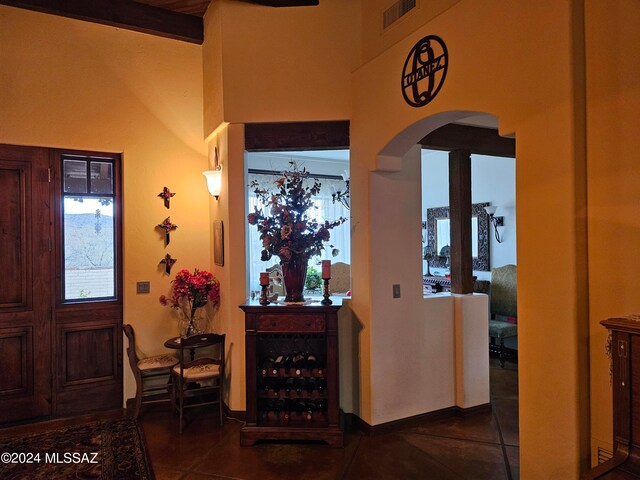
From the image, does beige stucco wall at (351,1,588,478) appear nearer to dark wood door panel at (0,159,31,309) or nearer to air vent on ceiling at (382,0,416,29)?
air vent on ceiling at (382,0,416,29)

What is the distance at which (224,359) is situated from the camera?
12.1ft

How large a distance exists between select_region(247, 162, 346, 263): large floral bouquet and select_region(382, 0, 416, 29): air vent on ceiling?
130 cm

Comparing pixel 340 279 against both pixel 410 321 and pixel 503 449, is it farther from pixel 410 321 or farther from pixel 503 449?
pixel 503 449

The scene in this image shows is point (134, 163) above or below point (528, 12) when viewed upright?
below

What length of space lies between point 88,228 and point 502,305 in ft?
16.0

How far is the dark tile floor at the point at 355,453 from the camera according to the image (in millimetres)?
2730

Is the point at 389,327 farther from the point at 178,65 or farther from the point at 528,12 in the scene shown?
the point at 178,65

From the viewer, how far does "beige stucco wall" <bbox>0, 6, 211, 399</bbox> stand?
3590mm

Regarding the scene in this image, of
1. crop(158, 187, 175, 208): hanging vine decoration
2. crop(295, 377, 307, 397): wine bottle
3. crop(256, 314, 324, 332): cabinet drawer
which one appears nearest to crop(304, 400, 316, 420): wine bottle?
crop(295, 377, 307, 397): wine bottle

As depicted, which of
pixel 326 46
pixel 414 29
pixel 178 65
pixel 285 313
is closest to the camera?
pixel 414 29

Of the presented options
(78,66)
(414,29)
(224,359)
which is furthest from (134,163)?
(414,29)

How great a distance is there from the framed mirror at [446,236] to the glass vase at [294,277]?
9.82ft

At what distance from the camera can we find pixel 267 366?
3305 millimetres

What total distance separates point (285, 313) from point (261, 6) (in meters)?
2.69
